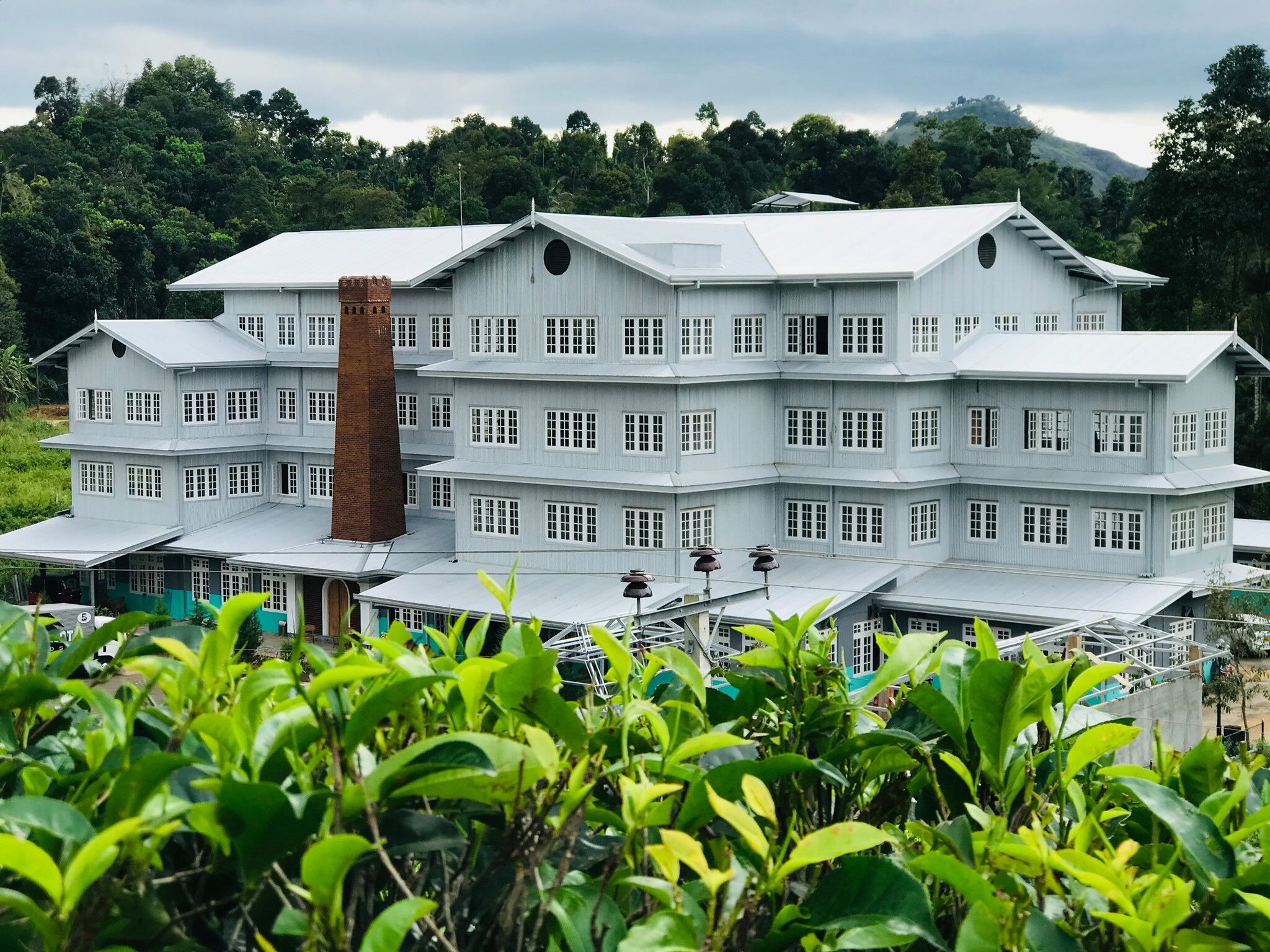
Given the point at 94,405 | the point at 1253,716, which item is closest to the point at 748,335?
the point at 1253,716

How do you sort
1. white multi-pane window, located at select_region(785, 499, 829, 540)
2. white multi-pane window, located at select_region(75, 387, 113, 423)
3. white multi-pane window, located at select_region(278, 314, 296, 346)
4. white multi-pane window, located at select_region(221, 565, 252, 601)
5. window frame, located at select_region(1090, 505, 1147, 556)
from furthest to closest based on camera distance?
white multi-pane window, located at select_region(278, 314, 296, 346)
white multi-pane window, located at select_region(75, 387, 113, 423)
white multi-pane window, located at select_region(221, 565, 252, 601)
white multi-pane window, located at select_region(785, 499, 829, 540)
window frame, located at select_region(1090, 505, 1147, 556)

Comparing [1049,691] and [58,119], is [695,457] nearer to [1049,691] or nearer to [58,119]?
[1049,691]

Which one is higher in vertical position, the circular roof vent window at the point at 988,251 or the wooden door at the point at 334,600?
the circular roof vent window at the point at 988,251

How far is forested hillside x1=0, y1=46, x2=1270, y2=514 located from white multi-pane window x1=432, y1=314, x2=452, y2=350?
22.7 meters

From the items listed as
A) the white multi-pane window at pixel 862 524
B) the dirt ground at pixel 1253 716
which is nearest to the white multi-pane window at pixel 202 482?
the white multi-pane window at pixel 862 524

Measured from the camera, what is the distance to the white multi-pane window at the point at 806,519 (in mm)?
37469

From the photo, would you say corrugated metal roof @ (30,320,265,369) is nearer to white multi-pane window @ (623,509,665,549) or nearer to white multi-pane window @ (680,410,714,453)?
white multi-pane window @ (623,509,665,549)

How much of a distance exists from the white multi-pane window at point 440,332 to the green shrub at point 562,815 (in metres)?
39.5

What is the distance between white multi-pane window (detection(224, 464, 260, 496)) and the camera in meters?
46.1

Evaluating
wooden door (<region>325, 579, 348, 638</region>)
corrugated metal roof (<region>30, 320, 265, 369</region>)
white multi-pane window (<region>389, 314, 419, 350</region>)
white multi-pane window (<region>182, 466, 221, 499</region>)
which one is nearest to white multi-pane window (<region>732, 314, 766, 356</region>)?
white multi-pane window (<region>389, 314, 419, 350</region>)

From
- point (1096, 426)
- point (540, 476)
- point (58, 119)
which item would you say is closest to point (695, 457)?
point (540, 476)

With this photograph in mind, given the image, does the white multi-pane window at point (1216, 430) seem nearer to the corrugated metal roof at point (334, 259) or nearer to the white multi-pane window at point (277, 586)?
the corrugated metal roof at point (334, 259)

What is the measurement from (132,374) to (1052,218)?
135ft

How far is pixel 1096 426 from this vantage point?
35.3 metres
